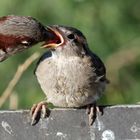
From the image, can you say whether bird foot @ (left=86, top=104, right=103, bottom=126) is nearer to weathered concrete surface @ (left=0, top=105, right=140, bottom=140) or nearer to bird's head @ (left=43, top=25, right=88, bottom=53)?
weathered concrete surface @ (left=0, top=105, right=140, bottom=140)

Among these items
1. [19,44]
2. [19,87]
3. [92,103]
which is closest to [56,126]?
[19,44]

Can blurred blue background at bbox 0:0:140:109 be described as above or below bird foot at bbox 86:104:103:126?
below

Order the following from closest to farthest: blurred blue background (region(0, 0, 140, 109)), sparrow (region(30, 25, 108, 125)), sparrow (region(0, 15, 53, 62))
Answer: sparrow (region(0, 15, 53, 62))
sparrow (region(30, 25, 108, 125))
blurred blue background (region(0, 0, 140, 109))

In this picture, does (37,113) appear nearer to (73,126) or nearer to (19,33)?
(73,126)

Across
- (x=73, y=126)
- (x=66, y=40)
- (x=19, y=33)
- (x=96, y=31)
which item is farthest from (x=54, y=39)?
(x=96, y=31)

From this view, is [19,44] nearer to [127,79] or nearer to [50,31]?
[50,31]

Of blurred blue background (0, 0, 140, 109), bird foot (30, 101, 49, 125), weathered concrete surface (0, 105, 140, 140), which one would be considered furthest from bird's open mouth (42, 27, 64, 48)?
blurred blue background (0, 0, 140, 109)

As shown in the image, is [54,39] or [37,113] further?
[54,39]
